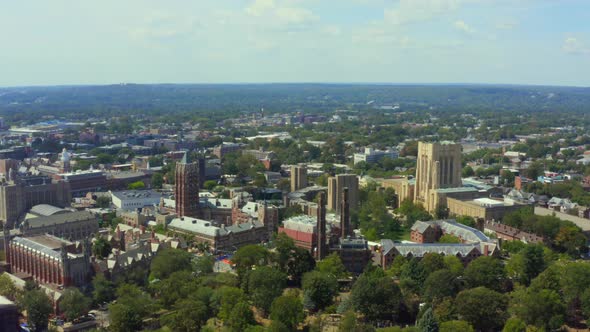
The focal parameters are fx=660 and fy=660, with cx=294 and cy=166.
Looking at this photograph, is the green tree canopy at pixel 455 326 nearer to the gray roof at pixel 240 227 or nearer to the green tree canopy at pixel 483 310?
the green tree canopy at pixel 483 310

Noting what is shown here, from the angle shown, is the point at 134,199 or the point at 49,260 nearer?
the point at 49,260

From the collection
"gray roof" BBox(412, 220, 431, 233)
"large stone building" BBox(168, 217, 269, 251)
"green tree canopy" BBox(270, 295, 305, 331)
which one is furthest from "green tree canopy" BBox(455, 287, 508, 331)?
"large stone building" BBox(168, 217, 269, 251)

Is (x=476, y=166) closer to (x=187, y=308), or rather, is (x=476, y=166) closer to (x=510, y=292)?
(x=510, y=292)

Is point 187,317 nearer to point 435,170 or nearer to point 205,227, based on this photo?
point 205,227

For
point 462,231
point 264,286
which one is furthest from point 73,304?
point 462,231

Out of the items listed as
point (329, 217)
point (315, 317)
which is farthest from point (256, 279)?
point (329, 217)
